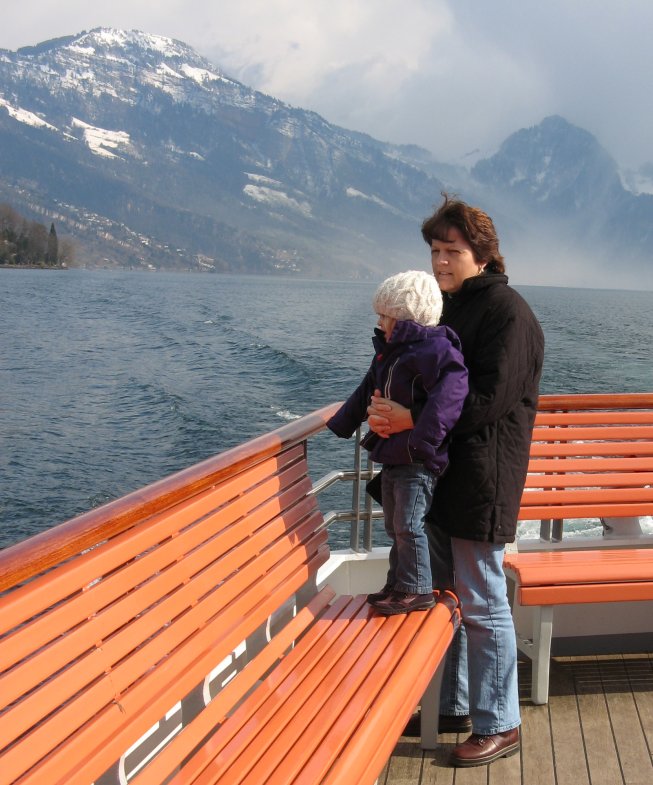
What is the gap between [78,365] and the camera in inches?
1473

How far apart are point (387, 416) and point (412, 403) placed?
0.08 meters

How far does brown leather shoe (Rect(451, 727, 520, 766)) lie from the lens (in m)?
2.79

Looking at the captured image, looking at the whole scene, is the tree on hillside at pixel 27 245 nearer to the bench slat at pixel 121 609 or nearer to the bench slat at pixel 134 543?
the bench slat at pixel 134 543

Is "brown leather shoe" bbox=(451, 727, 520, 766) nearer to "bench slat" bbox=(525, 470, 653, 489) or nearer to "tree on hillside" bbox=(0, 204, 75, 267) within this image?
"bench slat" bbox=(525, 470, 653, 489)

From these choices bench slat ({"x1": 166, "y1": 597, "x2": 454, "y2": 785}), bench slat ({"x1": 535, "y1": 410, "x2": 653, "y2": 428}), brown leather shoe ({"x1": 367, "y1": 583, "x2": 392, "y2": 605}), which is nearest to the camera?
bench slat ({"x1": 166, "y1": 597, "x2": 454, "y2": 785})

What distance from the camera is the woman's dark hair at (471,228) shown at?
106 inches

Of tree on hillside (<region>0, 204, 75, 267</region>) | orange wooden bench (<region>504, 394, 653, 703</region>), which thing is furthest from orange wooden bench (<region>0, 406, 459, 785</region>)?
tree on hillside (<region>0, 204, 75, 267</region>)

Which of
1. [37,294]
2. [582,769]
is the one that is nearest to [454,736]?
[582,769]

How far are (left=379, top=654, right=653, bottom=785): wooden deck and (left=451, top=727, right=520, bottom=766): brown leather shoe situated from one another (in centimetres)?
3

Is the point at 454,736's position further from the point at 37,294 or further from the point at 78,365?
the point at 37,294

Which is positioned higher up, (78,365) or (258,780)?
(258,780)

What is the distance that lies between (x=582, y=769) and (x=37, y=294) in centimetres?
8523

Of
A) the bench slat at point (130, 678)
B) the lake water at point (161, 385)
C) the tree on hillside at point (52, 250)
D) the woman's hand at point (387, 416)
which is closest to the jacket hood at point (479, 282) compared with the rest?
the woman's hand at point (387, 416)

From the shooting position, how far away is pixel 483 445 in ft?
8.57
